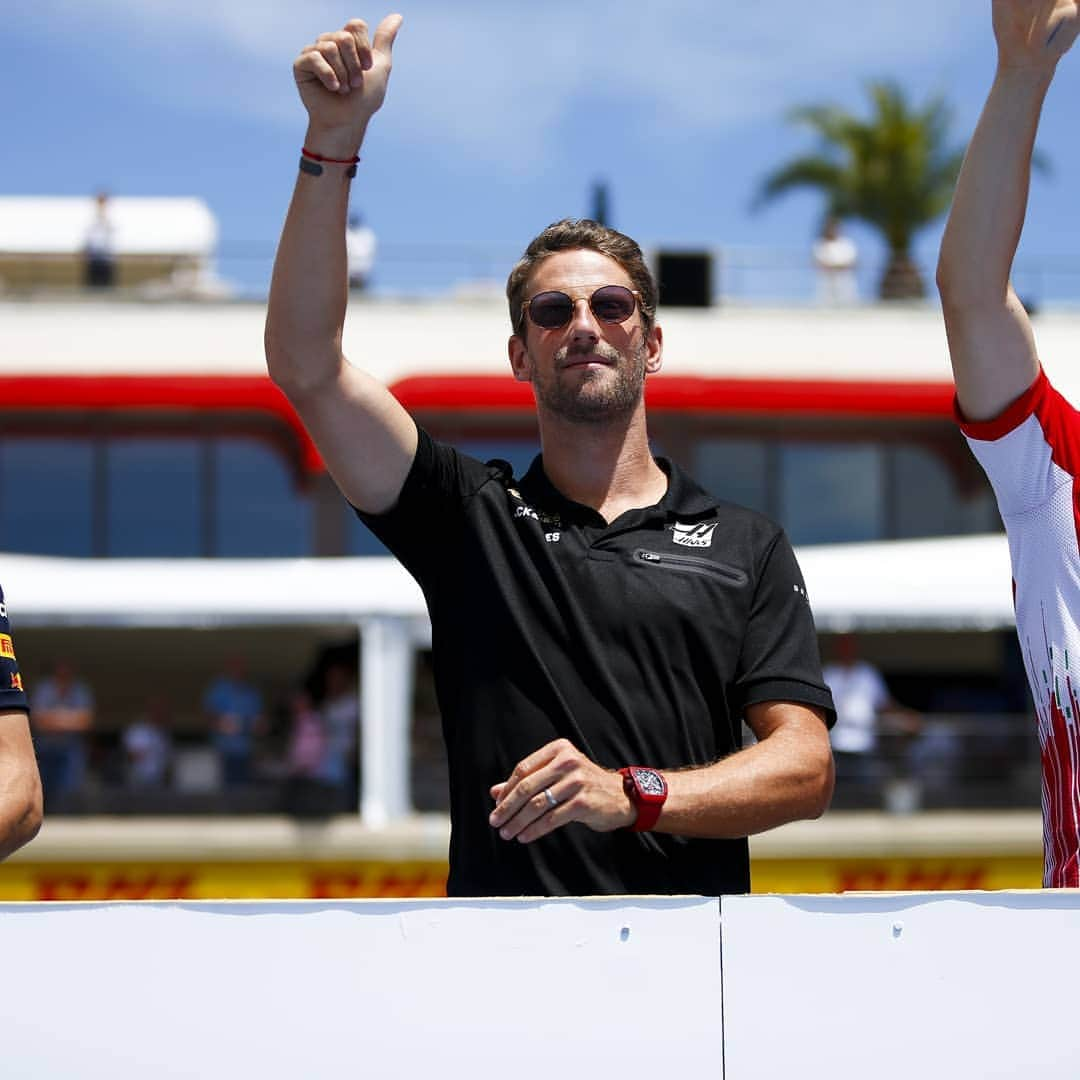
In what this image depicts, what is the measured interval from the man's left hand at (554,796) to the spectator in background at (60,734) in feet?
26.3

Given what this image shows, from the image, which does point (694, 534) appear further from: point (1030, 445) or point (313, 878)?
point (313, 878)

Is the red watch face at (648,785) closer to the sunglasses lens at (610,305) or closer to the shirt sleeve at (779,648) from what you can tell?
the shirt sleeve at (779,648)

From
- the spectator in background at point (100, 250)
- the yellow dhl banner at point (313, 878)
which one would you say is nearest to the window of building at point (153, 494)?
the spectator in background at point (100, 250)

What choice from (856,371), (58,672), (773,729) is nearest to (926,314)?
(856,371)

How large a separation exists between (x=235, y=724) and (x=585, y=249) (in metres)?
9.27

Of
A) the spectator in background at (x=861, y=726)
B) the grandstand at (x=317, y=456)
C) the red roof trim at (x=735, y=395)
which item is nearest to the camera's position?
the spectator in background at (x=861, y=726)

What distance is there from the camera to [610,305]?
2.48 m

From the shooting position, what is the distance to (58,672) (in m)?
12.4

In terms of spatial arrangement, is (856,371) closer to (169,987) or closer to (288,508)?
(288,508)

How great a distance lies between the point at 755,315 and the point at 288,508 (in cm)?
607

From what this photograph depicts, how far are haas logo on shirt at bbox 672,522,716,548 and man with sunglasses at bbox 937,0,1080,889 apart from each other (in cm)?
47

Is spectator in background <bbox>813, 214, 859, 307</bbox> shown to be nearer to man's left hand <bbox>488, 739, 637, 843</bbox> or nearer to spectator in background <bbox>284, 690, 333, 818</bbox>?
spectator in background <bbox>284, 690, 333, 818</bbox>

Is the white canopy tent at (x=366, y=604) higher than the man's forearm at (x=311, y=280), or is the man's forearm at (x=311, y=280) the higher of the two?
the white canopy tent at (x=366, y=604)

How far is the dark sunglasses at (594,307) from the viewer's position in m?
2.47
